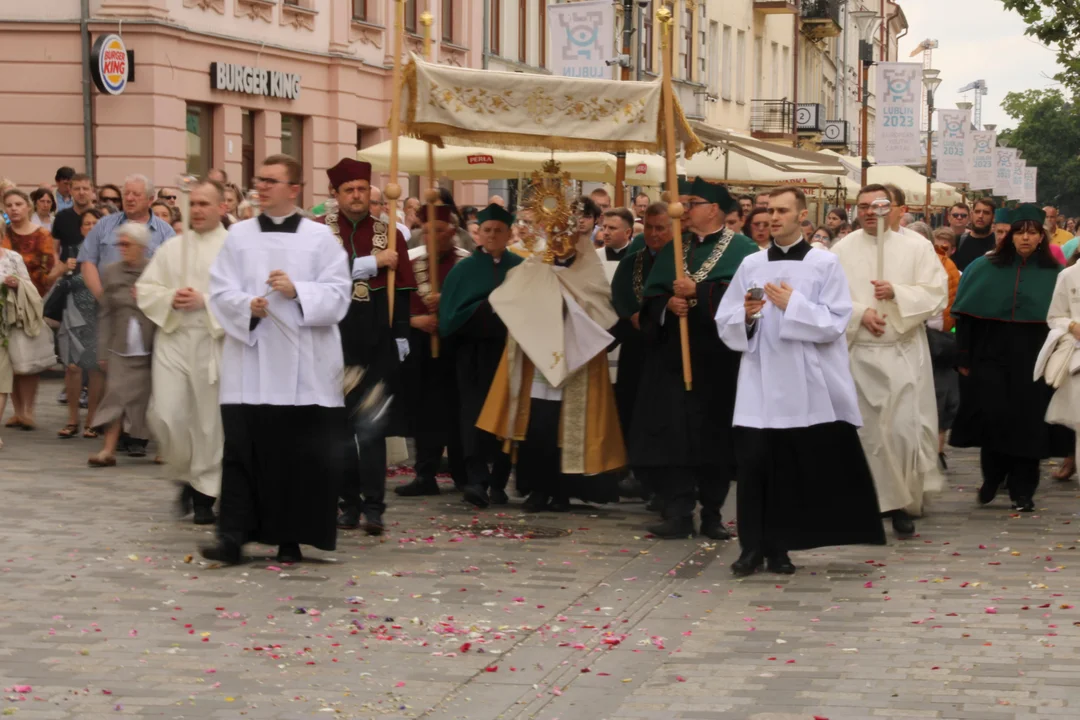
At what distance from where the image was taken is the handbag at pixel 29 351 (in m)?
14.7

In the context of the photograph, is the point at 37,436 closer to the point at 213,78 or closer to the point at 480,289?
the point at 480,289

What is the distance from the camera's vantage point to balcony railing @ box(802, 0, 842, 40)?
63.8 metres

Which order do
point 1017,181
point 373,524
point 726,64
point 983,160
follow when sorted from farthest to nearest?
point 726,64, point 1017,181, point 983,160, point 373,524

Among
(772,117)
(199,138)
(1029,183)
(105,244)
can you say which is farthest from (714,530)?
(772,117)

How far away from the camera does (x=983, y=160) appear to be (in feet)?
117

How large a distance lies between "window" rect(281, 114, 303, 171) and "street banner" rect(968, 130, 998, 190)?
13264 millimetres

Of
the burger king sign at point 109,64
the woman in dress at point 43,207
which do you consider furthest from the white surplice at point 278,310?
the burger king sign at point 109,64

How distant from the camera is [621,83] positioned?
1092cm

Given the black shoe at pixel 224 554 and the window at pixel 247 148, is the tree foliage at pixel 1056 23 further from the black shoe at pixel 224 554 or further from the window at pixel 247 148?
the black shoe at pixel 224 554

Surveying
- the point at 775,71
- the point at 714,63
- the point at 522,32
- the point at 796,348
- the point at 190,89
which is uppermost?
the point at 775,71

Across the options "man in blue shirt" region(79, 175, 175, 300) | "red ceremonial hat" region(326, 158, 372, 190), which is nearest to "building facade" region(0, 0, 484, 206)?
"man in blue shirt" region(79, 175, 175, 300)

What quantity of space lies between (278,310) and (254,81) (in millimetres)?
17204

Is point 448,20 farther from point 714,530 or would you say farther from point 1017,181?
point 714,530

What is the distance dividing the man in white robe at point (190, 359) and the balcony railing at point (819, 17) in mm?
54788
